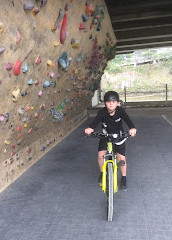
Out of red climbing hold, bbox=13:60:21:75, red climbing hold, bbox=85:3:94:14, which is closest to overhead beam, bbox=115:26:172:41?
red climbing hold, bbox=85:3:94:14

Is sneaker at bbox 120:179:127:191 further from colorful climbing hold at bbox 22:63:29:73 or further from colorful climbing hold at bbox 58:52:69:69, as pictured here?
colorful climbing hold at bbox 22:63:29:73

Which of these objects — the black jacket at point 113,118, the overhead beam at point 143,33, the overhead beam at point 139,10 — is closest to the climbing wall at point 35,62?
the overhead beam at point 139,10

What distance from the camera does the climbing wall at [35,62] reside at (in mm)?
1902

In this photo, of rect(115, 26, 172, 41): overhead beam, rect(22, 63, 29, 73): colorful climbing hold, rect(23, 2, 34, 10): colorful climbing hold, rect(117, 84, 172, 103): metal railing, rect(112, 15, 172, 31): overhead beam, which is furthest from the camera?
rect(117, 84, 172, 103): metal railing

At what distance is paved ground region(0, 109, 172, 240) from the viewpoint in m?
2.28

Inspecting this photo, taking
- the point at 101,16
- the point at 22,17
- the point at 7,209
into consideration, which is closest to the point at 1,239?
the point at 7,209

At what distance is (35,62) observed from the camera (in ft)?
7.68

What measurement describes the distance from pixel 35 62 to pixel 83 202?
163cm

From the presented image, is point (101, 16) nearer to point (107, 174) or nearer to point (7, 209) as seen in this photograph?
point (107, 174)

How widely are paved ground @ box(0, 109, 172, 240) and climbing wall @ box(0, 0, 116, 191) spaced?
0.45 metres

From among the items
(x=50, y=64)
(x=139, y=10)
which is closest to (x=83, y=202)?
(x=50, y=64)

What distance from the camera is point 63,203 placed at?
2.82 metres

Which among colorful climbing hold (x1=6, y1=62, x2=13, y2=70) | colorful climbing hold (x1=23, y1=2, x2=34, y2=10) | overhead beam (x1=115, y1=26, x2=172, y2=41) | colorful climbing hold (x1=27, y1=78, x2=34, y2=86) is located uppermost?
overhead beam (x1=115, y1=26, x2=172, y2=41)

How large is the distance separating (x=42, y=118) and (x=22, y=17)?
6.60 ft
